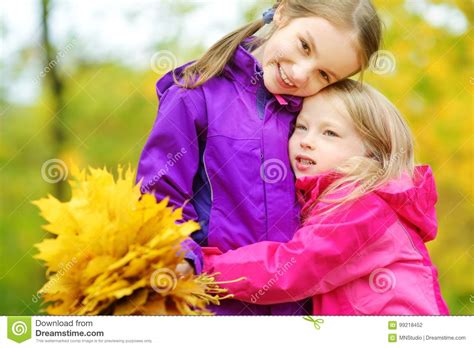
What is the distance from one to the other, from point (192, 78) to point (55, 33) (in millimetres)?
1444

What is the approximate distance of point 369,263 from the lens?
1972 mm

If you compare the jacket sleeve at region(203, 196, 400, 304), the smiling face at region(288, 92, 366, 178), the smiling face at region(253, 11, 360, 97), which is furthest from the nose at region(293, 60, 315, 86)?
the jacket sleeve at region(203, 196, 400, 304)

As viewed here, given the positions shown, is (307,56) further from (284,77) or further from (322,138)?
(322,138)

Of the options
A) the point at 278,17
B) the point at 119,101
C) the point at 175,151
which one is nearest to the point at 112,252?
the point at 175,151

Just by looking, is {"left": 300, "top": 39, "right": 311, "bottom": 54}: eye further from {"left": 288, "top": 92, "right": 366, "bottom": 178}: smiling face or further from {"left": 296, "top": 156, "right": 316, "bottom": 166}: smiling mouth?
{"left": 296, "top": 156, "right": 316, "bottom": 166}: smiling mouth

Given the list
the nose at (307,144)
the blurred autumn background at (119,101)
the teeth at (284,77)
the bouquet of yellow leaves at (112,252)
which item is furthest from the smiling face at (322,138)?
the blurred autumn background at (119,101)

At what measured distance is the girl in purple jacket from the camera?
1.96 meters

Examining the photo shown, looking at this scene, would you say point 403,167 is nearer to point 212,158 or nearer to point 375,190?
point 375,190

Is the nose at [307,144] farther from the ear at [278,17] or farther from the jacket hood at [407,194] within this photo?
the ear at [278,17]

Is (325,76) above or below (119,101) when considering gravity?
below

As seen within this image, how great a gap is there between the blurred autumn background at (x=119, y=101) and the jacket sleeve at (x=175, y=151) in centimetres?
124

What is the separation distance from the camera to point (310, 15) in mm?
2010

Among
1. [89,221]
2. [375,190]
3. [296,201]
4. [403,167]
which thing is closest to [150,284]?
[89,221]

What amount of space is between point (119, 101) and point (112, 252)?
6.02 ft
